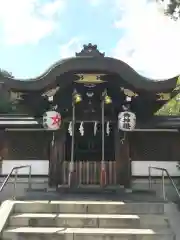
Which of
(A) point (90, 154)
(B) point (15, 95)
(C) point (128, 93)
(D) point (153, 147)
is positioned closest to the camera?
(C) point (128, 93)

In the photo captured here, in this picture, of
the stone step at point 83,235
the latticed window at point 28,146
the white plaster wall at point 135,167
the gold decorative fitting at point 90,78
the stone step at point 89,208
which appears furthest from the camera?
the latticed window at point 28,146

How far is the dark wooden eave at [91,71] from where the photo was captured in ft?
32.3

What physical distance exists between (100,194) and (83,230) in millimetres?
A: 2920

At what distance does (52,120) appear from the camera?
34.9 feet

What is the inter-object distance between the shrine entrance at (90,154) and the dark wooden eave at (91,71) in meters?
2.10

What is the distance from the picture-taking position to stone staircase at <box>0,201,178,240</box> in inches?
271

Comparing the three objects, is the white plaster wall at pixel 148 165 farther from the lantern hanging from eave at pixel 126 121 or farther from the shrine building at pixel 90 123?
the lantern hanging from eave at pixel 126 121

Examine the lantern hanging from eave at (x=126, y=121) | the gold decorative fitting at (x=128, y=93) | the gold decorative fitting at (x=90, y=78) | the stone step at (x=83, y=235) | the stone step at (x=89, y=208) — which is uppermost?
the gold decorative fitting at (x=90, y=78)

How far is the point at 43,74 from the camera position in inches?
414

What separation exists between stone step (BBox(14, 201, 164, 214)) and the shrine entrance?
319 centimetres

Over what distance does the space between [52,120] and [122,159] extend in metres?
2.83

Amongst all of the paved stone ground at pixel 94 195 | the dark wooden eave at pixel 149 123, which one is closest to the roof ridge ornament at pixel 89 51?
the dark wooden eave at pixel 149 123

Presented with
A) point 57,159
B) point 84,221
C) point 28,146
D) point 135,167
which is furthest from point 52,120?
point 84,221

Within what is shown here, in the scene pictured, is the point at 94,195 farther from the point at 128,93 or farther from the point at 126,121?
the point at 128,93
